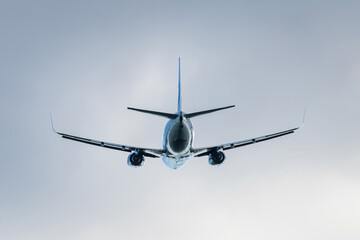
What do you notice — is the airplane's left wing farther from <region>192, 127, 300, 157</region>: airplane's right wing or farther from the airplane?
<region>192, 127, 300, 157</region>: airplane's right wing

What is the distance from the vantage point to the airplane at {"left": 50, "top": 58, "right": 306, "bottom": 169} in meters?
29.2

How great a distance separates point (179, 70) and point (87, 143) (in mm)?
13594

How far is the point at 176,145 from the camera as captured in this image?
30156mm

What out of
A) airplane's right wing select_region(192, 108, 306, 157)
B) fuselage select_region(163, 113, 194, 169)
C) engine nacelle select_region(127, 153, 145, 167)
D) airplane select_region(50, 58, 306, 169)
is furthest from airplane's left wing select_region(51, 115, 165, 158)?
airplane's right wing select_region(192, 108, 306, 157)

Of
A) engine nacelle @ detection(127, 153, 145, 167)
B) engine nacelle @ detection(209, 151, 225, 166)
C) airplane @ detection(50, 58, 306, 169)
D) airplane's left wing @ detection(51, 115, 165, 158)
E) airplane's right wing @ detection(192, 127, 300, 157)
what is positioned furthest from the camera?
airplane's right wing @ detection(192, 127, 300, 157)

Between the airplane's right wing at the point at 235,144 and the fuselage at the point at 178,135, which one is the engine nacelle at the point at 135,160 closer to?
the fuselage at the point at 178,135

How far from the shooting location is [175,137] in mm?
29578

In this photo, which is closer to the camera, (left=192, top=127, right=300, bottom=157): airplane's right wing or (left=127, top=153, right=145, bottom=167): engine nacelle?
(left=127, top=153, right=145, bottom=167): engine nacelle

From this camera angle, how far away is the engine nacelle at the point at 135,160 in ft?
109

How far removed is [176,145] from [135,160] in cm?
540

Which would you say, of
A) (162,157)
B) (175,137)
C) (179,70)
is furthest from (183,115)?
(179,70)

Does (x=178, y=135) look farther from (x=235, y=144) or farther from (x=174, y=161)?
(x=235, y=144)

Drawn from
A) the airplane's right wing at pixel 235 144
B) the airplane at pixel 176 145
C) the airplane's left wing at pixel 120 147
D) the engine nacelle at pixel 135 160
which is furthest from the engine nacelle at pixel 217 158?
the engine nacelle at pixel 135 160

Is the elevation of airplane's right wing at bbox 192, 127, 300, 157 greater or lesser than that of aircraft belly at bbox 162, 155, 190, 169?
greater
